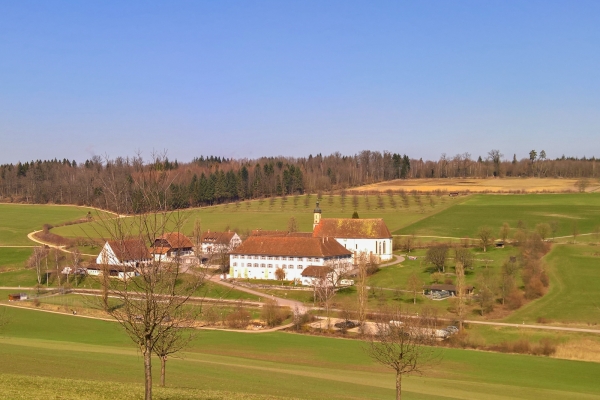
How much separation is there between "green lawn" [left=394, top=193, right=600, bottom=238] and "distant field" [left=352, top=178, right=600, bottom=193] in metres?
11.0

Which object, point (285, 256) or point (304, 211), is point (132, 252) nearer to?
point (285, 256)

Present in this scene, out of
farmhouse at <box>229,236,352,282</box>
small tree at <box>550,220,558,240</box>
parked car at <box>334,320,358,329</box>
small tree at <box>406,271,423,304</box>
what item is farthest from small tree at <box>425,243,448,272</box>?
small tree at <box>550,220,558,240</box>

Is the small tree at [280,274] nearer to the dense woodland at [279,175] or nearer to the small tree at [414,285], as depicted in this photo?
the small tree at [414,285]

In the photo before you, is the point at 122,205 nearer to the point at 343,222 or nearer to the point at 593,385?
the point at 593,385

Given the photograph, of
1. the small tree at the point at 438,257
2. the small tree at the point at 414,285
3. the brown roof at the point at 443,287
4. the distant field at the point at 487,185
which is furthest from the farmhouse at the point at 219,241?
the distant field at the point at 487,185

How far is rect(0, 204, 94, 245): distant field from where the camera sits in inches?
3787

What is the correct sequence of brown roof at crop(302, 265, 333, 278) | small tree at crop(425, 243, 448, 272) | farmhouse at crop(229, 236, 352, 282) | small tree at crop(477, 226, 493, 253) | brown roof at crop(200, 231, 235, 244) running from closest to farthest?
brown roof at crop(302, 265, 333, 278), small tree at crop(425, 243, 448, 272), farmhouse at crop(229, 236, 352, 282), small tree at crop(477, 226, 493, 253), brown roof at crop(200, 231, 235, 244)

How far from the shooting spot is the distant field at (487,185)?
133m

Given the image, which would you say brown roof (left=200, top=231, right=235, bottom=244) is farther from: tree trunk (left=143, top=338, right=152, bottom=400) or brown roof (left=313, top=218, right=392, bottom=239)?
tree trunk (left=143, top=338, right=152, bottom=400)

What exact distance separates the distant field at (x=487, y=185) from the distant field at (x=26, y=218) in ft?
222

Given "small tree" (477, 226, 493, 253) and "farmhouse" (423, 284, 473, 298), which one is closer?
"farmhouse" (423, 284, 473, 298)

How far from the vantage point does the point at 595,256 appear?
69.2 m

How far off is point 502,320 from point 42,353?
120ft

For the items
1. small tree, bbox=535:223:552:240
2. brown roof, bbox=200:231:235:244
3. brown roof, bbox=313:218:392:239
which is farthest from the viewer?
brown roof, bbox=200:231:235:244
